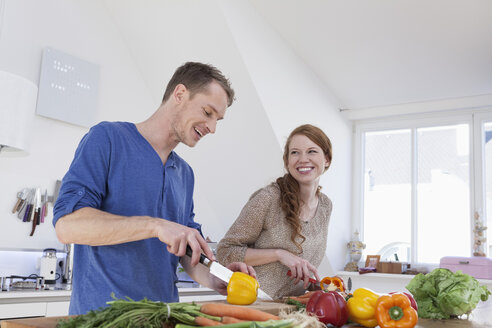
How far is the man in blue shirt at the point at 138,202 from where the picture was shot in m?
1.33

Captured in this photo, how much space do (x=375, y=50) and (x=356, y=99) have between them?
105 centimetres

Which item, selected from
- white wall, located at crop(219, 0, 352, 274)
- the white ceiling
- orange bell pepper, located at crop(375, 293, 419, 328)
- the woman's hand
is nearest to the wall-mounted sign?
white wall, located at crop(219, 0, 352, 274)

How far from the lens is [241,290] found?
1449mm

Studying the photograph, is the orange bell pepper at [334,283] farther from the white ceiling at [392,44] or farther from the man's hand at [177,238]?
the white ceiling at [392,44]

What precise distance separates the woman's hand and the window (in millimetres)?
3545

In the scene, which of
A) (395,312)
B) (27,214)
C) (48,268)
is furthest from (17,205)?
(395,312)

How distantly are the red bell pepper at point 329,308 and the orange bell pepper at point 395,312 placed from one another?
98 mm

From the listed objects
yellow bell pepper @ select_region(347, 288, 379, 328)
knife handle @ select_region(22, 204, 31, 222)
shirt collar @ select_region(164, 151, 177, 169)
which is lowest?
yellow bell pepper @ select_region(347, 288, 379, 328)

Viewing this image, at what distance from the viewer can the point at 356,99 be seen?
5.50 m

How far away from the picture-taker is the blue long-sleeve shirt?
147 centimetres

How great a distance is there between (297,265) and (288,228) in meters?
0.20

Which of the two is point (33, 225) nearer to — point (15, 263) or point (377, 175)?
point (15, 263)

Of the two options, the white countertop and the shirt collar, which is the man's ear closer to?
the shirt collar

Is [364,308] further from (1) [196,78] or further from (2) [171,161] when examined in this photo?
(1) [196,78]
